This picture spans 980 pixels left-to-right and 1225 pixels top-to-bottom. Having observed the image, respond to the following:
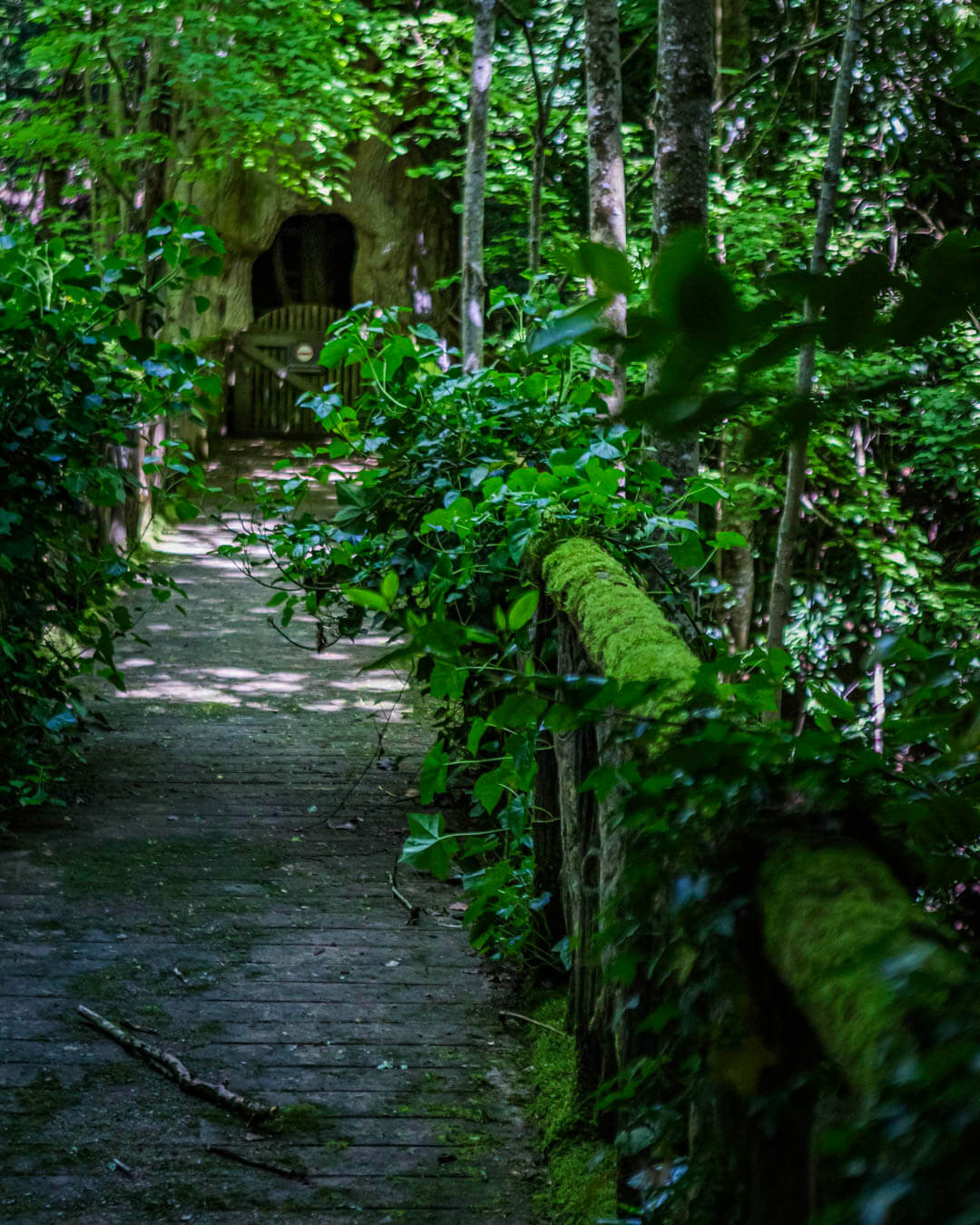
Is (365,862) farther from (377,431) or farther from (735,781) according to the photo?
(735,781)

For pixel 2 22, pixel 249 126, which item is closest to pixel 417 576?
pixel 249 126

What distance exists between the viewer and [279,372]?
73.4 feet

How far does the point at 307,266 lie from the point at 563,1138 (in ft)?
74.0

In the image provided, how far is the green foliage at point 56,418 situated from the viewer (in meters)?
5.24

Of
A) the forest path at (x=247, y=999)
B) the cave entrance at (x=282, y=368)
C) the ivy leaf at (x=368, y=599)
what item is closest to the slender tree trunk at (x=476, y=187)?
the forest path at (x=247, y=999)

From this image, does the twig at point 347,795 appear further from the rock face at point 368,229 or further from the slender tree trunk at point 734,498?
the rock face at point 368,229

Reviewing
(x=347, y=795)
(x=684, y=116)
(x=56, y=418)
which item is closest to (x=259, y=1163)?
(x=347, y=795)

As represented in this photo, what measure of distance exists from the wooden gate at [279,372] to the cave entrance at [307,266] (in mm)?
1000

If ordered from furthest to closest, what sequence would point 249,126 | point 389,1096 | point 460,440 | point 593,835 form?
1. point 249,126
2. point 460,440
3. point 389,1096
4. point 593,835

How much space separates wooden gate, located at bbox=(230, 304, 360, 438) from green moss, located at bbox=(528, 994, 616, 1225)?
19.4 metres

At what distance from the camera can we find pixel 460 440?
5.07 meters

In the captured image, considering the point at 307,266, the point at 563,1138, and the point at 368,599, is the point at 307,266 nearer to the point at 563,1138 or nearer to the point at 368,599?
the point at 563,1138

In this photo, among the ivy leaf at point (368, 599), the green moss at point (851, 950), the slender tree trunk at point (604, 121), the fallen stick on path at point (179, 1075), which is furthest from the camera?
the slender tree trunk at point (604, 121)

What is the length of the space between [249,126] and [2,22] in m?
6.20
